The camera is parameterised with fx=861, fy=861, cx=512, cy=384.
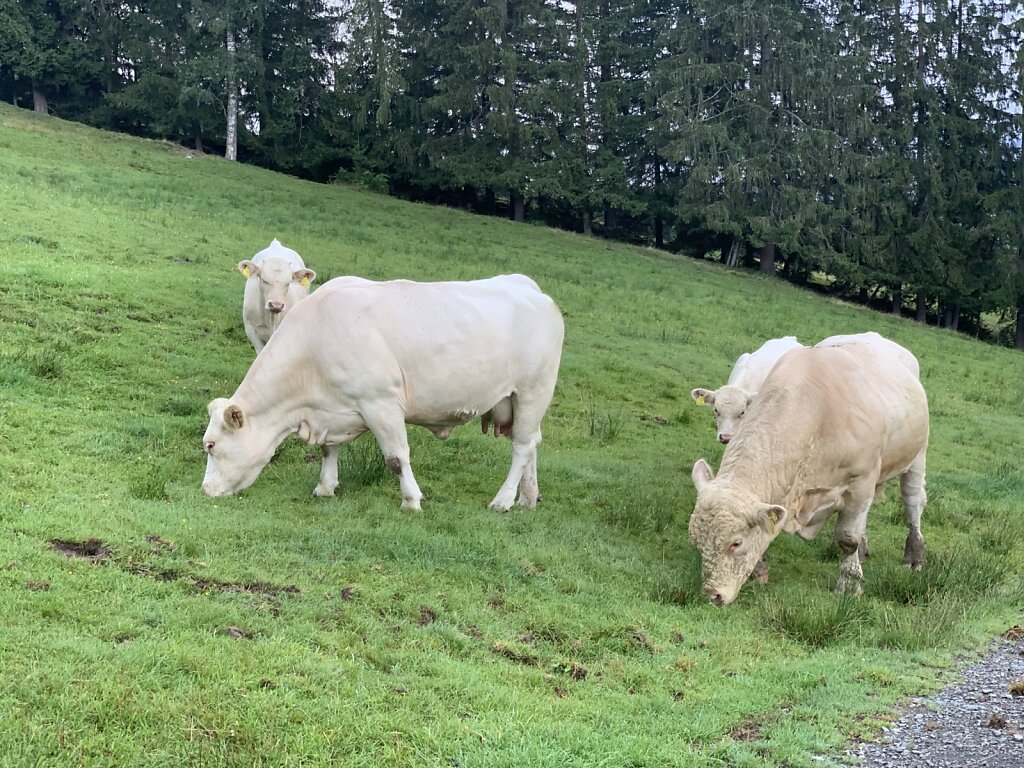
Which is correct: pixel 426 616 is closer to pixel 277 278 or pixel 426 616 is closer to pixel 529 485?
pixel 529 485

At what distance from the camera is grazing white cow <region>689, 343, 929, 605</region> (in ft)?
22.3

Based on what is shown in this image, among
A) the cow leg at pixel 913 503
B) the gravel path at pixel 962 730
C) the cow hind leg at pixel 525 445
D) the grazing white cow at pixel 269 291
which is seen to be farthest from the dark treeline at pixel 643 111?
the gravel path at pixel 962 730

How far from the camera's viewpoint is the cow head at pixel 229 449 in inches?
314

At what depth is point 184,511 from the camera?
23.4 feet

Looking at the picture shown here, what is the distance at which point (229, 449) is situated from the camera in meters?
8.02

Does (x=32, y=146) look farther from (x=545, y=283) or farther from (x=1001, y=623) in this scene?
(x=1001, y=623)

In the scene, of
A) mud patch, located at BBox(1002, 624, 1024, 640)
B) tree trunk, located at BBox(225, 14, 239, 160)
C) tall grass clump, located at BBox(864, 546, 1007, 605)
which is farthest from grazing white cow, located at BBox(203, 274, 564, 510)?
tree trunk, located at BBox(225, 14, 239, 160)

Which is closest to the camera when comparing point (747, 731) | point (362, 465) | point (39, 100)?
point (747, 731)

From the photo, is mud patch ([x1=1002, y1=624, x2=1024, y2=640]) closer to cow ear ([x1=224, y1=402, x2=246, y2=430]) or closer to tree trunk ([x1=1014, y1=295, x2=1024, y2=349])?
cow ear ([x1=224, y1=402, x2=246, y2=430])

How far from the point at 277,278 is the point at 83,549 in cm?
723

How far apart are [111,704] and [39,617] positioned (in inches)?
42.7

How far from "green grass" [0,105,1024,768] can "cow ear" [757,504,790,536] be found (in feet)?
1.90

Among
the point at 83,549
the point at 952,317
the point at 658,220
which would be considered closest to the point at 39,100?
the point at 658,220

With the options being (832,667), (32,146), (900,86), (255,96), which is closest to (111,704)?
(832,667)
